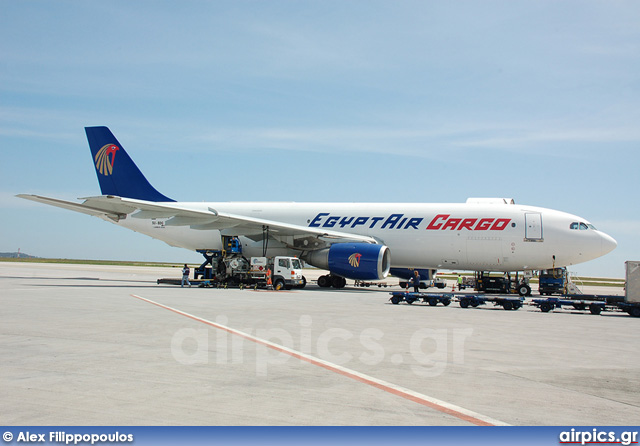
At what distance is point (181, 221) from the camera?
1074 inches

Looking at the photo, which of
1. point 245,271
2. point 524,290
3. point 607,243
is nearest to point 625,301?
point 607,243

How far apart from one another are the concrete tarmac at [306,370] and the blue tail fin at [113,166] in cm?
1935

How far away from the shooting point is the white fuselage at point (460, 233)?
25516 mm

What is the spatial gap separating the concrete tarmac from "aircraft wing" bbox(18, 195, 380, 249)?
12407 mm

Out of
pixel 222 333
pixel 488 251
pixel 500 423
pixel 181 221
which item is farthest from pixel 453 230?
pixel 500 423

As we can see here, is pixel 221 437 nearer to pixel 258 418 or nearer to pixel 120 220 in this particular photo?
pixel 258 418

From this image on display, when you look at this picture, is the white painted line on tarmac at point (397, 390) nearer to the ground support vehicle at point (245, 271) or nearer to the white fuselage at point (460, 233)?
the ground support vehicle at point (245, 271)

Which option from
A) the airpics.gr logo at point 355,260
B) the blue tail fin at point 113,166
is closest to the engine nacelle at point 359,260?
the airpics.gr logo at point 355,260

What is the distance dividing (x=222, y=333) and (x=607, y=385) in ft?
21.7

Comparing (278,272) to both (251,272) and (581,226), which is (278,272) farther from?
(581,226)

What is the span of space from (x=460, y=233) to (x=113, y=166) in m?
19.8

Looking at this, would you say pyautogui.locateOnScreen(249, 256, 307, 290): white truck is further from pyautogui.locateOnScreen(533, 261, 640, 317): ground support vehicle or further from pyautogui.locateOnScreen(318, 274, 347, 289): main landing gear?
pyautogui.locateOnScreen(533, 261, 640, 317): ground support vehicle

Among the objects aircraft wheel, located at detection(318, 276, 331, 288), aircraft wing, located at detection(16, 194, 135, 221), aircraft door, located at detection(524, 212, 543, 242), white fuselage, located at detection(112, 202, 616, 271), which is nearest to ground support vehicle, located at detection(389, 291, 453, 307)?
white fuselage, located at detection(112, 202, 616, 271)

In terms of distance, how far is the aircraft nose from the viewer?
25.4 m
